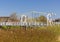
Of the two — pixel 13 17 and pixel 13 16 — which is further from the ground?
pixel 13 16

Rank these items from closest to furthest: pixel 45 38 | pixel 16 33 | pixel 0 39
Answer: pixel 0 39, pixel 16 33, pixel 45 38

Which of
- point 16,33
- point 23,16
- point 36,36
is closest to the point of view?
point 16,33

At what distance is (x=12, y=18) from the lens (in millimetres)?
42844

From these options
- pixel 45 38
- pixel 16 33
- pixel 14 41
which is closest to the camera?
pixel 14 41

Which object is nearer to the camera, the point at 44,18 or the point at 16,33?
the point at 16,33

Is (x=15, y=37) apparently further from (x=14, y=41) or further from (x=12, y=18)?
(x=12, y=18)

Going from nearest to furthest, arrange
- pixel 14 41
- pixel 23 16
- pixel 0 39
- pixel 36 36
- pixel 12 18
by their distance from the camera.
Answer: pixel 0 39, pixel 14 41, pixel 36 36, pixel 23 16, pixel 12 18

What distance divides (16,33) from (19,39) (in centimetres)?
37

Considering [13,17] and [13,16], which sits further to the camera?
[13,17]

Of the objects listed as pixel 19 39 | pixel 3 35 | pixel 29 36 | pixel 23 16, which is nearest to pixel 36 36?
pixel 29 36

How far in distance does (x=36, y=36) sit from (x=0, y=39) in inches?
87.4

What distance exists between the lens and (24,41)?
7625 millimetres

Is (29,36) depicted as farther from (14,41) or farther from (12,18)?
(12,18)

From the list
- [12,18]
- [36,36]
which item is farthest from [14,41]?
[12,18]
